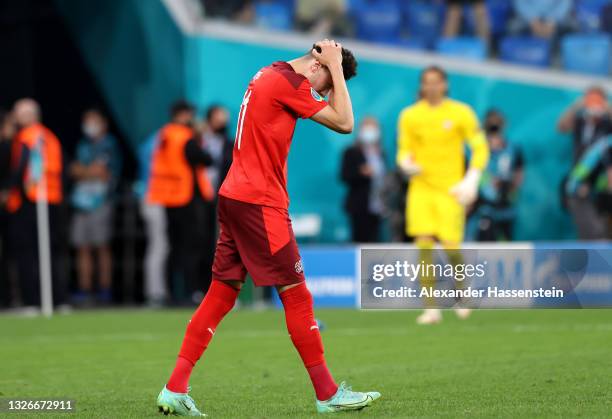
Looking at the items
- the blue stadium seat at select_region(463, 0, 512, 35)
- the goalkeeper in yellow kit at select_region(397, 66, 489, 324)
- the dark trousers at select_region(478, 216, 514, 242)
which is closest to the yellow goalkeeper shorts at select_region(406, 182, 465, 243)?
the goalkeeper in yellow kit at select_region(397, 66, 489, 324)

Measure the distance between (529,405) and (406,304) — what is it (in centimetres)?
87

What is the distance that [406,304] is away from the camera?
7.34m

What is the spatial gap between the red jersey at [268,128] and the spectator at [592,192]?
36.7 feet

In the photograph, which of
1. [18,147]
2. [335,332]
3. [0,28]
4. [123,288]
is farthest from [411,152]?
[0,28]

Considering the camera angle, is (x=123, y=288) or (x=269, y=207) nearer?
(x=269, y=207)

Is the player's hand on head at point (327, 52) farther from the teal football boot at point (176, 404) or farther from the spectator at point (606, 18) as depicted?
the spectator at point (606, 18)

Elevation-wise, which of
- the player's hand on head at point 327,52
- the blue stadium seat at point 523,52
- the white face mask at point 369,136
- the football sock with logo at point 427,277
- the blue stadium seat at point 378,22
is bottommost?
the football sock with logo at point 427,277

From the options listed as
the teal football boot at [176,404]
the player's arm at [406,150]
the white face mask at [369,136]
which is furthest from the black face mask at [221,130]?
the teal football boot at [176,404]

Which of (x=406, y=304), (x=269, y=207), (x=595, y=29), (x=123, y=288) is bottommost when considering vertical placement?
(x=123, y=288)

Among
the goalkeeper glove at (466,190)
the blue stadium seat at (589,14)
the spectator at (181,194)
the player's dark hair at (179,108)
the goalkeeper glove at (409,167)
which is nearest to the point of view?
the goalkeeper glove at (466,190)

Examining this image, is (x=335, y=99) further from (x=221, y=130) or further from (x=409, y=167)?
(x=221, y=130)

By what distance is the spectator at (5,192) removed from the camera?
676 inches

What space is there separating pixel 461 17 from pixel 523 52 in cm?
99

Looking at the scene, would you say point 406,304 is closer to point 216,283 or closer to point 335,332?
point 216,283
